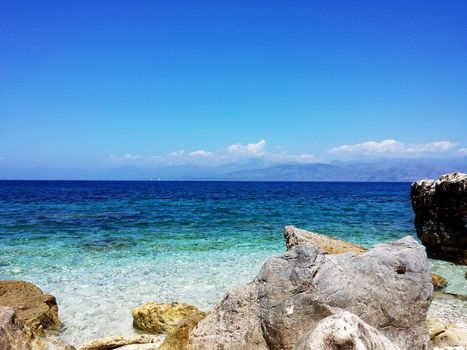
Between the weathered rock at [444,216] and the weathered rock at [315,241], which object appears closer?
the weathered rock at [315,241]

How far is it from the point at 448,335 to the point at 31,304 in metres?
8.90

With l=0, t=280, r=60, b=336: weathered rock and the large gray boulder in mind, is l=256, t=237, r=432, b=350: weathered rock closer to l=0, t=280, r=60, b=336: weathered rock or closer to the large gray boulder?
the large gray boulder

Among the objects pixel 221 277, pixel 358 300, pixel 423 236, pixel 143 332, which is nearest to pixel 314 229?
pixel 423 236

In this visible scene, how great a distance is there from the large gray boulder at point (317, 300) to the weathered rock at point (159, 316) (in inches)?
109

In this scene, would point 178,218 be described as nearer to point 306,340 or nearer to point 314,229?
point 314,229

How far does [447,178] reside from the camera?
17453 mm

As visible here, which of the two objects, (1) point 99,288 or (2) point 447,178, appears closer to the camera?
(1) point 99,288

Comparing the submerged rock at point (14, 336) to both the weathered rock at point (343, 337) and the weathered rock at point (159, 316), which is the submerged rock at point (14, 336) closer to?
the weathered rock at point (159, 316)

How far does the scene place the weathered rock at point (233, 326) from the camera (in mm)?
5883

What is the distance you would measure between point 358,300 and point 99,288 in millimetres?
8860

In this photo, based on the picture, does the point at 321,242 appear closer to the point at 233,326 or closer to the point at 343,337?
the point at 233,326

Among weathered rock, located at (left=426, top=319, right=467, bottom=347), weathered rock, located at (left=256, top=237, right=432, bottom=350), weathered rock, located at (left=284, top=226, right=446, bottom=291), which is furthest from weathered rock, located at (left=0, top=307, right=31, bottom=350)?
weathered rock, located at (left=284, top=226, right=446, bottom=291)

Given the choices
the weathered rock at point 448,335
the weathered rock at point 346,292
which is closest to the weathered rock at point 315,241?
the weathered rock at point 448,335

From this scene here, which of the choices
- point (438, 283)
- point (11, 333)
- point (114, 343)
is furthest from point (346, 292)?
point (438, 283)
